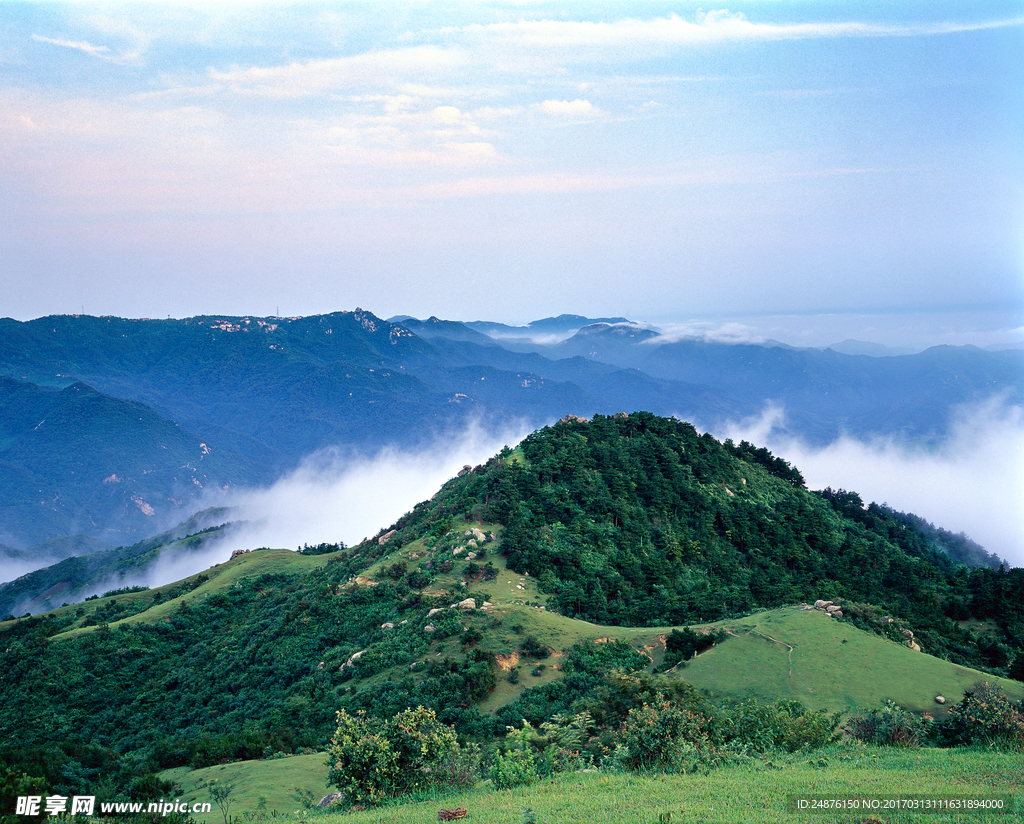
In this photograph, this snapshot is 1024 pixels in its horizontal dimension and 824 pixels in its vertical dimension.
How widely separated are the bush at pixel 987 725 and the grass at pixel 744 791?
2.09 m

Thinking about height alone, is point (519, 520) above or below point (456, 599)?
above

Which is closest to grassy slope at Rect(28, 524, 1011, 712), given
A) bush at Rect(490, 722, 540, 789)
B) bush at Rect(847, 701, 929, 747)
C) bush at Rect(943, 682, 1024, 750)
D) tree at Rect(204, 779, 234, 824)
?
bush at Rect(847, 701, 929, 747)

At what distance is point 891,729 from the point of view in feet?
86.5

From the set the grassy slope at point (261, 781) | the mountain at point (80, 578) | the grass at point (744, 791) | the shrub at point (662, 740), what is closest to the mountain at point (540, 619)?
the grassy slope at point (261, 781)

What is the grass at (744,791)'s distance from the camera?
1680 centimetres

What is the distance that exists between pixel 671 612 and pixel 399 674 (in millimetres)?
24562

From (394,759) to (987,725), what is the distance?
72.1ft

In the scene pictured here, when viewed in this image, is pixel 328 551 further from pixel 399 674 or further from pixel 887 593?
pixel 887 593

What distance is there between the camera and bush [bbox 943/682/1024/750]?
24.0 meters

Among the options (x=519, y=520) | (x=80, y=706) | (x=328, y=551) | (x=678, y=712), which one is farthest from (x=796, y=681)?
(x=328, y=551)

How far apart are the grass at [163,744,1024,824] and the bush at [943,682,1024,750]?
209cm

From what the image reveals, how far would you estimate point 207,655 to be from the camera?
64.1 metres
